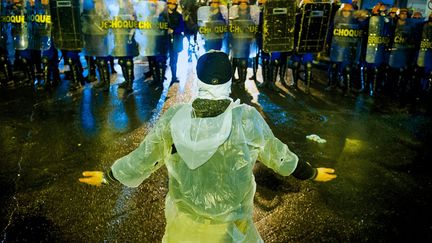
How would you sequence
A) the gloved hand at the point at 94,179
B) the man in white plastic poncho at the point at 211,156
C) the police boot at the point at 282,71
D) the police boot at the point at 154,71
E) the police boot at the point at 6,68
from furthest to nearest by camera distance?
1. the police boot at the point at 282,71
2. the police boot at the point at 154,71
3. the police boot at the point at 6,68
4. the gloved hand at the point at 94,179
5. the man in white plastic poncho at the point at 211,156

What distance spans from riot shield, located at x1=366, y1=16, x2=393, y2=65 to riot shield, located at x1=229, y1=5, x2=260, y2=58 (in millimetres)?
2736

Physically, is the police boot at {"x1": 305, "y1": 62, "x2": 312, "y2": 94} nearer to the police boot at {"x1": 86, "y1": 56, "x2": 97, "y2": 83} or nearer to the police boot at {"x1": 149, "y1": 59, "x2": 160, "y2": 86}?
the police boot at {"x1": 149, "y1": 59, "x2": 160, "y2": 86}

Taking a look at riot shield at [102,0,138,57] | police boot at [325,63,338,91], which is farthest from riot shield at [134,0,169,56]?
police boot at [325,63,338,91]

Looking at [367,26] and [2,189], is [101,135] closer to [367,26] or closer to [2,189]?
[2,189]

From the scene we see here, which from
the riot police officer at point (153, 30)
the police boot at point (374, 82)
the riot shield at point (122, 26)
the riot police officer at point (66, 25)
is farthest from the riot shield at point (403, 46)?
the riot police officer at point (66, 25)

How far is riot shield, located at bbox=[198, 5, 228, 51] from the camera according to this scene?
897cm

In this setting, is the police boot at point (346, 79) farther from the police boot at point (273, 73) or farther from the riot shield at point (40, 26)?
the riot shield at point (40, 26)

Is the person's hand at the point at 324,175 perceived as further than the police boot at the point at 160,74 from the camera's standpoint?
No

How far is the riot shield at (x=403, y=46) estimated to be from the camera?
9.08m

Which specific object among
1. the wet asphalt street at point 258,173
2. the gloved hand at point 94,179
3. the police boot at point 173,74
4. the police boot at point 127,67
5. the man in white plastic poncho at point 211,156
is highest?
the man in white plastic poncho at point 211,156

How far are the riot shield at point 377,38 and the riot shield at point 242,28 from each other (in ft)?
8.98

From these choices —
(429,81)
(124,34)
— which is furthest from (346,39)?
(124,34)

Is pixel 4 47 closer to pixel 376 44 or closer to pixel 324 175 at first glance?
pixel 376 44

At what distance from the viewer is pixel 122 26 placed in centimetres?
855
